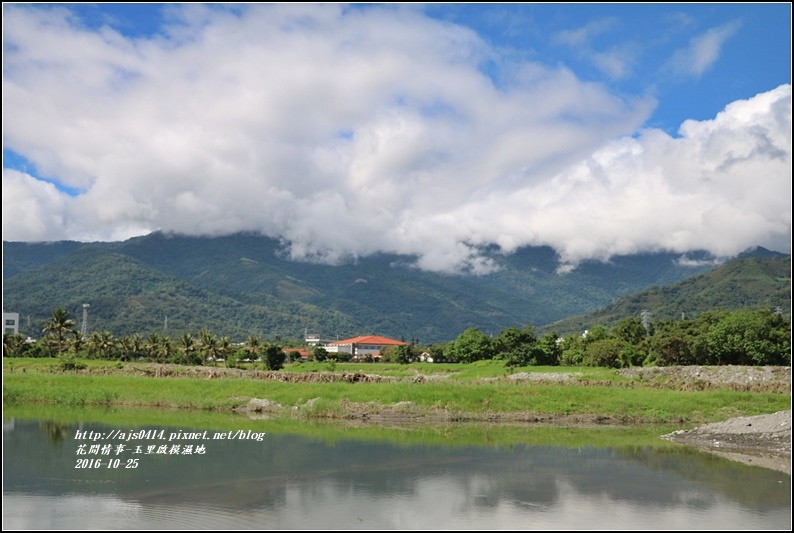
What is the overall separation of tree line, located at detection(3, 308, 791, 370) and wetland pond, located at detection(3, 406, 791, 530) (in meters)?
40.0

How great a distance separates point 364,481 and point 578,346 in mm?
68005

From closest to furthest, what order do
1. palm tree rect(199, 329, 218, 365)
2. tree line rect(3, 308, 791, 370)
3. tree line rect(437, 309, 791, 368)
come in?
tree line rect(437, 309, 791, 368)
tree line rect(3, 308, 791, 370)
palm tree rect(199, 329, 218, 365)

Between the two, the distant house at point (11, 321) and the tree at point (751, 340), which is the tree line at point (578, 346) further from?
the distant house at point (11, 321)

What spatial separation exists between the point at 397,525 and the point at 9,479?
14039 millimetres

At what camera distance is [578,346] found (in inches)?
3381

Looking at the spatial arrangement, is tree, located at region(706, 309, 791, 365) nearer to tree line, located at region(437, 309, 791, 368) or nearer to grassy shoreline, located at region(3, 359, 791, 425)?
tree line, located at region(437, 309, 791, 368)

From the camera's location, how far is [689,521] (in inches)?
727

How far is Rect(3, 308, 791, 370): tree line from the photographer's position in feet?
226

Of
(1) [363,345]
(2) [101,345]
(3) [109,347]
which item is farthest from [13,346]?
(1) [363,345]

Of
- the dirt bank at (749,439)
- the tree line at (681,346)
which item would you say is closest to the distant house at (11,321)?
the tree line at (681,346)

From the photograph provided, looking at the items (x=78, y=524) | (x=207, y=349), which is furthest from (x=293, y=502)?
(x=207, y=349)

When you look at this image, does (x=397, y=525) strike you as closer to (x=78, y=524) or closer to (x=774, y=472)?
(x=78, y=524)

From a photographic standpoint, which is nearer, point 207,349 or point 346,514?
point 346,514

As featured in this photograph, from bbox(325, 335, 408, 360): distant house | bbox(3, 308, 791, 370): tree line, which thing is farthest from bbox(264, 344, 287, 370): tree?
bbox(325, 335, 408, 360): distant house
